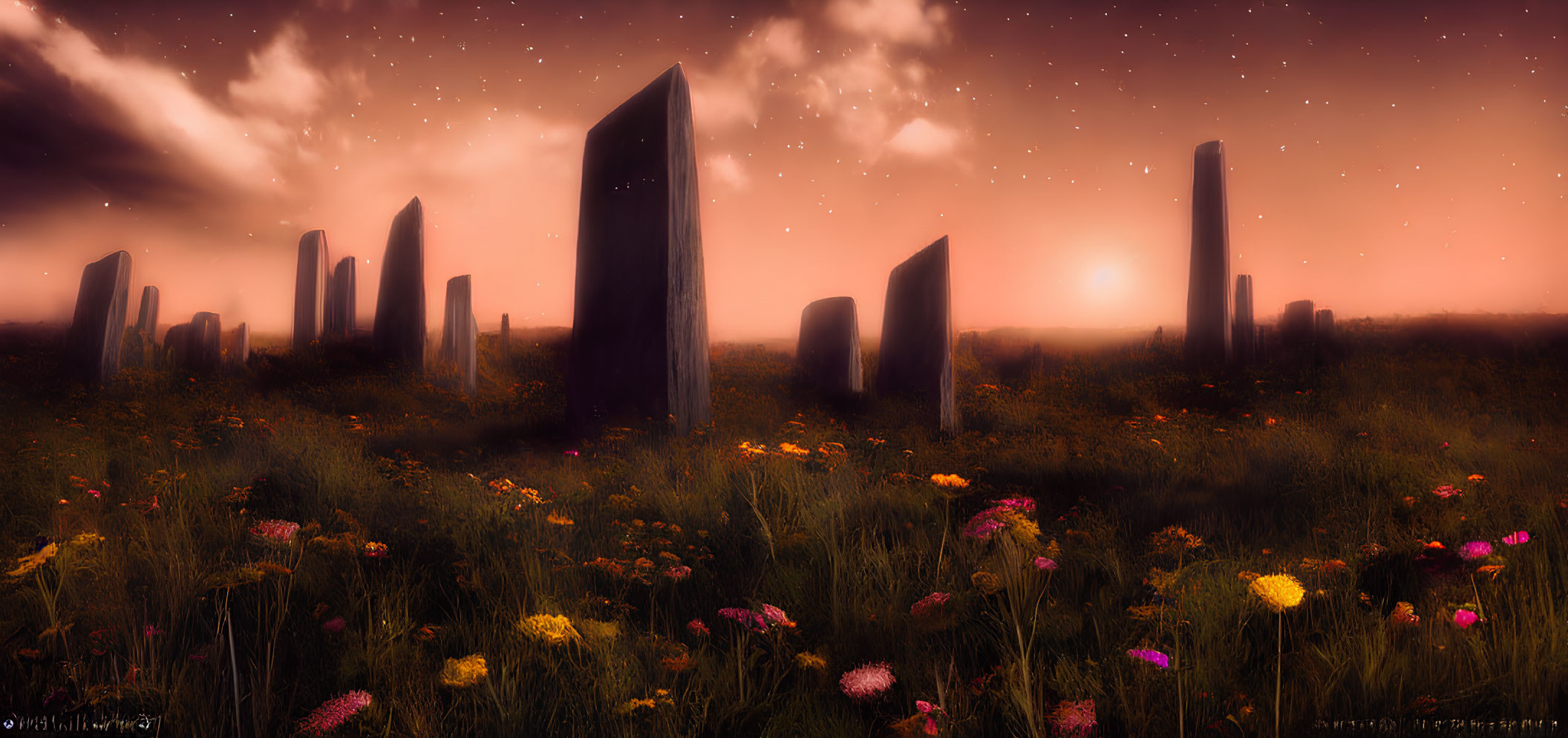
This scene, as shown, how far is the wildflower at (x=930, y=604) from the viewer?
180cm

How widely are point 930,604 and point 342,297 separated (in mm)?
13782

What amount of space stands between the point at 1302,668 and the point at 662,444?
12.6 ft

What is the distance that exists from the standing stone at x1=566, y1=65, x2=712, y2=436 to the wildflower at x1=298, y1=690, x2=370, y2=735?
12.3 ft

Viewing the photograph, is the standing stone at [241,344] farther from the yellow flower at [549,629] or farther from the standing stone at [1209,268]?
the standing stone at [1209,268]

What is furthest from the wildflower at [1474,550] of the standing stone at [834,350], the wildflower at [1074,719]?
the standing stone at [834,350]

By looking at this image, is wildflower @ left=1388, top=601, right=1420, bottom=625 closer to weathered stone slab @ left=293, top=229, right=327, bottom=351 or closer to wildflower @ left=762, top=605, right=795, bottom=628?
wildflower @ left=762, top=605, right=795, bottom=628

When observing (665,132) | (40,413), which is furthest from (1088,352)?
(40,413)

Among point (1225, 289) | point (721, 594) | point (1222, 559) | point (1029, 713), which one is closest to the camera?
point (1029, 713)

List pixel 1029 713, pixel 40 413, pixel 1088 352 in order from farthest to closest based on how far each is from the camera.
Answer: pixel 1088 352 → pixel 40 413 → pixel 1029 713

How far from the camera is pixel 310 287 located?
37.6 ft

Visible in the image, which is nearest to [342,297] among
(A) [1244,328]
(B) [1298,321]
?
(A) [1244,328]

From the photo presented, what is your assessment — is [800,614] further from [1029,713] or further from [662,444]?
[662,444]

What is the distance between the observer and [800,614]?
77.9 inches

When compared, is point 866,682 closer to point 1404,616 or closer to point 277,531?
point 1404,616
